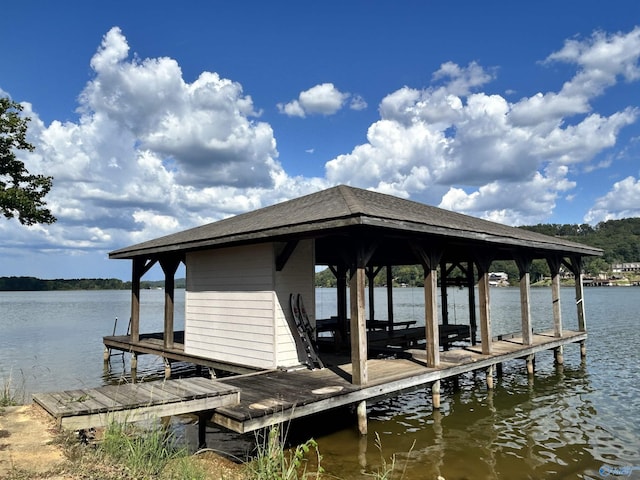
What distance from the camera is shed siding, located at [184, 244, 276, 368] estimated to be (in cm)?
883

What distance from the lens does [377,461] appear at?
6.61 metres

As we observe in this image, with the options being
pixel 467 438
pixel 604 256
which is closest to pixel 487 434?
pixel 467 438

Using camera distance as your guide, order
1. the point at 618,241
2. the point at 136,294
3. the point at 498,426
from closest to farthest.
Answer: the point at 498,426 < the point at 136,294 < the point at 618,241

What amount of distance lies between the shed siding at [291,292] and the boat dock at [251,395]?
1.34 ft

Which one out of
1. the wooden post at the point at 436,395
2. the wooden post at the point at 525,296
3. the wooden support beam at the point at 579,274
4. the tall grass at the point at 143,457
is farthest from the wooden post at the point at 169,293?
the wooden support beam at the point at 579,274

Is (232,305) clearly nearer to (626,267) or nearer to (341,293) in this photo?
(341,293)

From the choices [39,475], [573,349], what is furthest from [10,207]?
[573,349]

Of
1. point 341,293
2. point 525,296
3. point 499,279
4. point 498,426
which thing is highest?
point 341,293

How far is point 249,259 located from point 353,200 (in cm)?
273

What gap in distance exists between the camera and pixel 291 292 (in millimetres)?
8938

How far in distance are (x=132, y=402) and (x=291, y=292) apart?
403 cm

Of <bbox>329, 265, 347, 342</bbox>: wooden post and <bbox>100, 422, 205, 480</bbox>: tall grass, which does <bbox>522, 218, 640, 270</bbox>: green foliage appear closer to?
<bbox>329, 265, 347, 342</bbox>: wooden post

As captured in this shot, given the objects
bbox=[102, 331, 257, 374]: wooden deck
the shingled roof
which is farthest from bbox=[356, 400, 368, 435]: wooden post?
the shingled roof

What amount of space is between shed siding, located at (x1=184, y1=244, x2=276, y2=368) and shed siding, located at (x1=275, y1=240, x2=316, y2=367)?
155 millimetres
